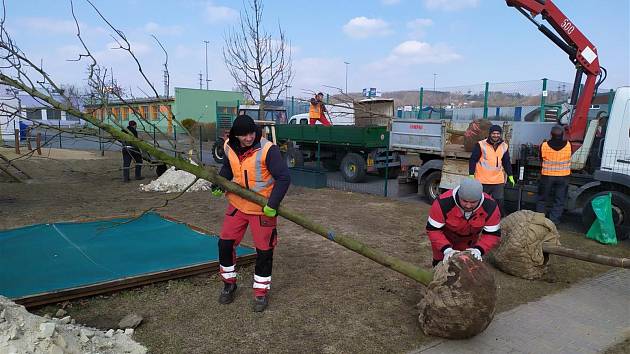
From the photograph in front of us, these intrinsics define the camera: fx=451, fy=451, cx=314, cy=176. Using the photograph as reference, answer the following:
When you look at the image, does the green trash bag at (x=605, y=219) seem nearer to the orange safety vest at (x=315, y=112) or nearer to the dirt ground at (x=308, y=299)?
the dirt ground at (x=308, y=299)

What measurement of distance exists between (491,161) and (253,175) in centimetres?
432

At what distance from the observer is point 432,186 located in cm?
1010

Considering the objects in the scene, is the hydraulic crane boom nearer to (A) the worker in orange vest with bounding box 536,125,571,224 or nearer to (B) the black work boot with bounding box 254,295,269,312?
(A) the worker in orange vest with bounding box 536,125,571,224

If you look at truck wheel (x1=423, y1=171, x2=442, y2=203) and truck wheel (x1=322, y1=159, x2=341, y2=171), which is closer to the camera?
truck wheel (x1=423, y1=171, x2=442, y2=203)

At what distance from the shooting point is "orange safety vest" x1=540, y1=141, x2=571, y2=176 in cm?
749

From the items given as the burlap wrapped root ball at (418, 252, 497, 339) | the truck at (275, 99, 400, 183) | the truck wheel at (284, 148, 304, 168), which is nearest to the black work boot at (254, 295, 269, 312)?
the burlap wrapped root ball at (418, 252, 497, 339)

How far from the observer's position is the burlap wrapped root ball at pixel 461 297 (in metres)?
3.44

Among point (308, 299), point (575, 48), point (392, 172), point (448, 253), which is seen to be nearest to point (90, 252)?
point (308, 299)

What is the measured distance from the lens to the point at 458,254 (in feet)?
11.8

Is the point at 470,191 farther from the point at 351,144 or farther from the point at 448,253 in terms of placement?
the point at 351,144

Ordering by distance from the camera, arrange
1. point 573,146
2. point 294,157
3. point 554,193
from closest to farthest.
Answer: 1. point 554,193
2. point 573,146
3. point 294,157

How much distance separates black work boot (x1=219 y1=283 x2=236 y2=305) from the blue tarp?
2.98ft

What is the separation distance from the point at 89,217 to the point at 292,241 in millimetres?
4040

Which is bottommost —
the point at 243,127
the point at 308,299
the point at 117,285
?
the point at 308,299
